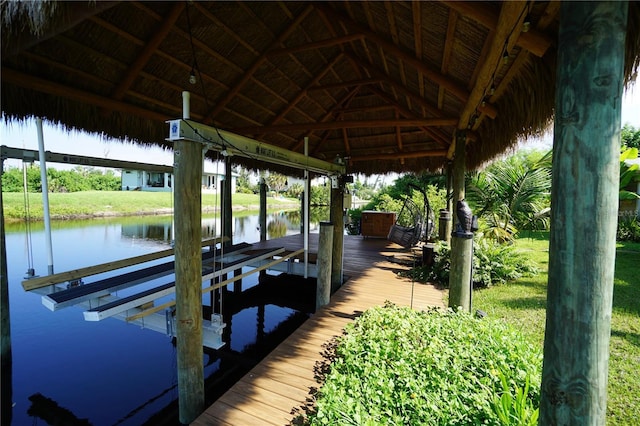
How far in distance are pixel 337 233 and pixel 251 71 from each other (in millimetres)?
3430

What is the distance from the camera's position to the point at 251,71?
18.3 ft

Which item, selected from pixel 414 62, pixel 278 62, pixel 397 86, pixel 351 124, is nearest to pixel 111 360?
pixel 351 124

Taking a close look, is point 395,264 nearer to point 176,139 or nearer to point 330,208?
point 330,208

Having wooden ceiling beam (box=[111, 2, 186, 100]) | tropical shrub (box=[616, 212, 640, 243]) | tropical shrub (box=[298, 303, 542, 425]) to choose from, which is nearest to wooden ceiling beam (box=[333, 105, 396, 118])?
wooden ceiling beam (box=[111, 2, 186, 100])

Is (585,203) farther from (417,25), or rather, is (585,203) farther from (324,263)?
(324,263)

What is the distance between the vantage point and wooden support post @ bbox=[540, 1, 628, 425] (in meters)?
1.08

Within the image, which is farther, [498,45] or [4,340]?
[4,340]

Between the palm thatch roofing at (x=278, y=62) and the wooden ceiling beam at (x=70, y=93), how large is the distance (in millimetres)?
16

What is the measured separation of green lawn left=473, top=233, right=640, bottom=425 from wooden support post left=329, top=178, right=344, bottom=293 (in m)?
2.45

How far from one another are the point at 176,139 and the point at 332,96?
535 centimetres

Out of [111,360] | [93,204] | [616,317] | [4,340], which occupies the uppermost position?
[93,204]

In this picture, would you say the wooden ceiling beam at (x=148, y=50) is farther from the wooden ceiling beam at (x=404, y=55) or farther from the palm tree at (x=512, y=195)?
the palm tree at (x=512, y=195)

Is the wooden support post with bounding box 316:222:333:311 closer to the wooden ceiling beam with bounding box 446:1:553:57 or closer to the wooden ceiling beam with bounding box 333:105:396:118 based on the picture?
the wooden ceiling beam with bounding box 446:1:553:57

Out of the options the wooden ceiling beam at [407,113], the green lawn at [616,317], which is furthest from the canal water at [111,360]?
the wooden ceiling beam at [407,113]
